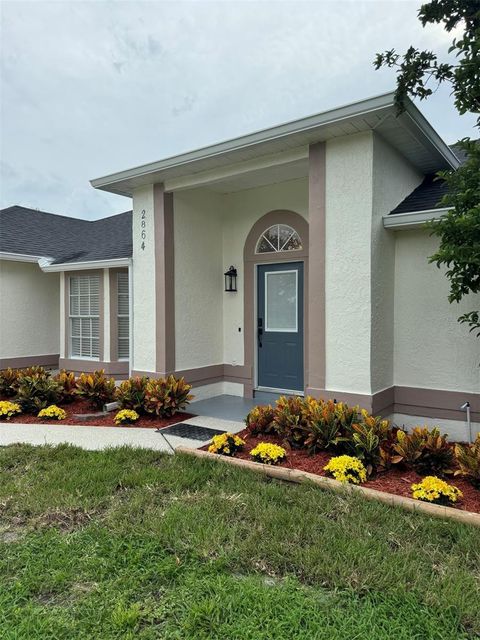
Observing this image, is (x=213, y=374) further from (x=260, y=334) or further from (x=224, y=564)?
(x=224, y=564)

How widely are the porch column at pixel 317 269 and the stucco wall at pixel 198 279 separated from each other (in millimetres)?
A: 2679

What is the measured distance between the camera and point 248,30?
25.8 ft

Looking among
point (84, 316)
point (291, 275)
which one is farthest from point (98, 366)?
point (291, 275)

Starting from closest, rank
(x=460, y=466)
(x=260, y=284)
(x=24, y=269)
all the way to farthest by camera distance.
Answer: (x=460, y=466) → (x=260, y=284) → (x=24, y=269)

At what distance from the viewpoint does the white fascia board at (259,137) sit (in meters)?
4.84

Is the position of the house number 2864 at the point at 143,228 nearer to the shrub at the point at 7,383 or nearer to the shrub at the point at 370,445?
the shrub at the point at 7,383

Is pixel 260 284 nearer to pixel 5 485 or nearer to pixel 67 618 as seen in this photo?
pixel 5 485

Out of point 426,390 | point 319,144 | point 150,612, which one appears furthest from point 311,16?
point 150,612

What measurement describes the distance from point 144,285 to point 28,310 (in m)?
4.47

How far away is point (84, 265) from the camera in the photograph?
8.96 meters

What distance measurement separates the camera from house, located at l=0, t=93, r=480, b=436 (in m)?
5.44

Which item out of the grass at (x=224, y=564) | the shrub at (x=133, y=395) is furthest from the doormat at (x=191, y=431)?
the grass at (x=224, y=564)

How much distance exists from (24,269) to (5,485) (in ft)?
24.8

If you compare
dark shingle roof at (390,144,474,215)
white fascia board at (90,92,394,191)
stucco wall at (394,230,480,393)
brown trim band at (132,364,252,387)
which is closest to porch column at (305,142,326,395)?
white fascia board at (90,92,394,191)
